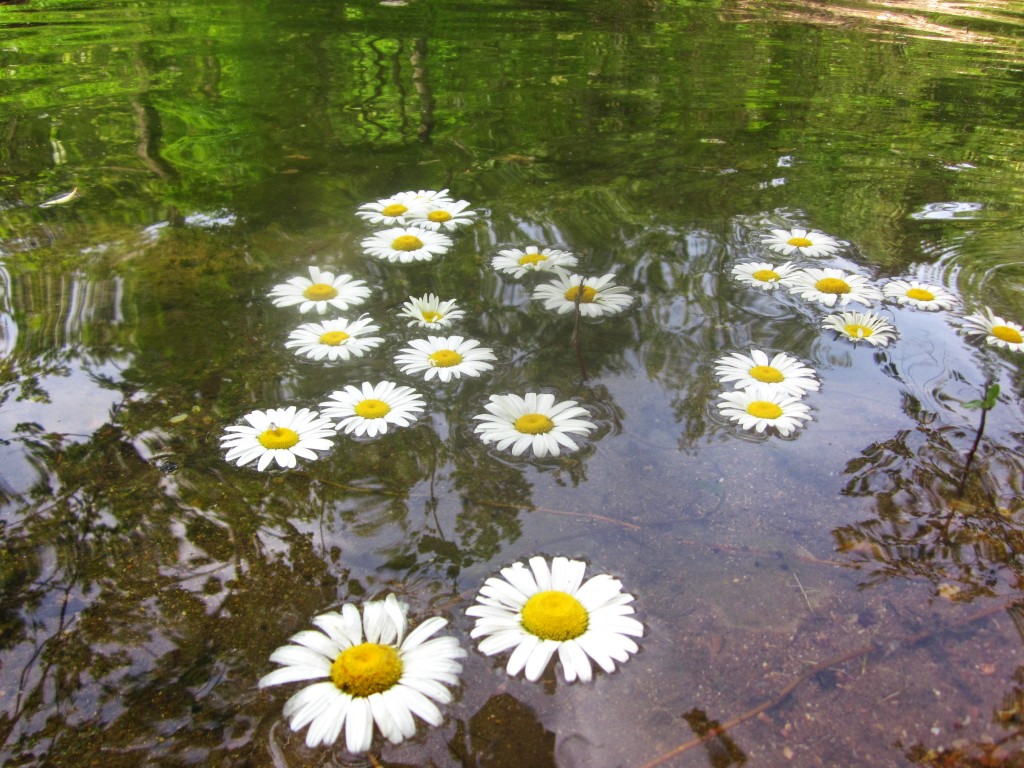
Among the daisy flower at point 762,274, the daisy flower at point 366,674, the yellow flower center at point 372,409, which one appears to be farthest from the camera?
the daisy flower at point 762,274

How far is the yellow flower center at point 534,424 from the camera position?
1768 mm

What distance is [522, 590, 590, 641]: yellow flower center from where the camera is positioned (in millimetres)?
1270

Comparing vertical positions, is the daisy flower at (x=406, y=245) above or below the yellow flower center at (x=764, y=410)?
above

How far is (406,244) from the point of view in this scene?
2551mm

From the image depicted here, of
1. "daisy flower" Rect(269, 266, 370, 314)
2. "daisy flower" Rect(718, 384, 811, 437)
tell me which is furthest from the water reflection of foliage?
"daisy flower" Rect(269, 266, 370, 314)

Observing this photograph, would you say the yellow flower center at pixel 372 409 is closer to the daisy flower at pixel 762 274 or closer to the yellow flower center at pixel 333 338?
the yellow flower center at pixel 333 338

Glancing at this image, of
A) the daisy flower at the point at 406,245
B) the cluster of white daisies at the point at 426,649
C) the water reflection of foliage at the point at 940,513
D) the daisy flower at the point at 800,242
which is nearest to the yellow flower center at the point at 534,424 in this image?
the cluster of white daisies at the point at 426,649

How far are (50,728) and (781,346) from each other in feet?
6.09

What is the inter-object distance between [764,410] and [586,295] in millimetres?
678

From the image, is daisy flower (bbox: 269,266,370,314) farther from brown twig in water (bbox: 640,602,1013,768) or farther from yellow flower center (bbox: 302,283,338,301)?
brown twig in water (bbox: 640,602,1013,768)

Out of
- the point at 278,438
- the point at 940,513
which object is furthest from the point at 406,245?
the point at 940,513

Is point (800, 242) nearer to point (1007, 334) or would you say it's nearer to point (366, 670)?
point (1007, 334)

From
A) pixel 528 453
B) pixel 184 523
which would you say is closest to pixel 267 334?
pixel 184 523

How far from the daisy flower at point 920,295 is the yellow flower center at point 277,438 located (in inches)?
72.2
